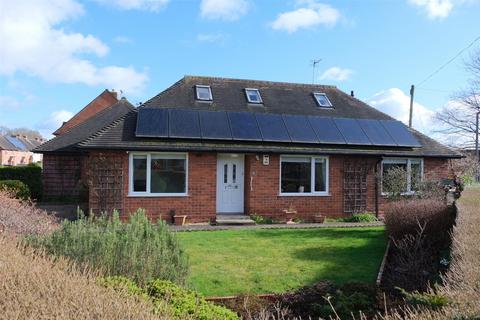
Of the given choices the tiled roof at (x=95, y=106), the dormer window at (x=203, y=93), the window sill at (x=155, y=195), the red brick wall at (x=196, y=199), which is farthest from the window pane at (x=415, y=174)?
the tiled roof at (x=95, y=106)

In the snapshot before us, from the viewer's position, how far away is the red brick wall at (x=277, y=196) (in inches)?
624

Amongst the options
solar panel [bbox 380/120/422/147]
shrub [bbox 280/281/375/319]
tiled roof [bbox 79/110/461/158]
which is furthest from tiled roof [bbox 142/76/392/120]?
shrub [bbox 280/281/375/319]

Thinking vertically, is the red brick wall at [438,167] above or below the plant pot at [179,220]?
above

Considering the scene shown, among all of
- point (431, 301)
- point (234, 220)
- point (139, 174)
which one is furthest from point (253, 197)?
point (431, 301)

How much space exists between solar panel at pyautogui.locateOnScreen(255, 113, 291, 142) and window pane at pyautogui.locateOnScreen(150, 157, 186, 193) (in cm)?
324

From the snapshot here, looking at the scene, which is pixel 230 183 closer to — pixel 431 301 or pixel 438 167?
pixel 438 167

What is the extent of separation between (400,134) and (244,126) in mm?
6659

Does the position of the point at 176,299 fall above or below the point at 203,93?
below

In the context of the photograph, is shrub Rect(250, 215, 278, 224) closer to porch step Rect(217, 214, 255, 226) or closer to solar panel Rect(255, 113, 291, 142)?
porch step Rect(217, 214, 255, 226)

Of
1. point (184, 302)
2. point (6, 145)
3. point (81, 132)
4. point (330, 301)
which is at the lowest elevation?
point (330, 301)

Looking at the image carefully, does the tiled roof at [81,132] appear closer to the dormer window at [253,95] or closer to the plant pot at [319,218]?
the dormer window at [253,95]

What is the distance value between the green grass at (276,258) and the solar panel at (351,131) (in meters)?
4.55

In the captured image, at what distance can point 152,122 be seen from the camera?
51.4 feet

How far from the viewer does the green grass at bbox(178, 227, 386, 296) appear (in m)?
7.56
